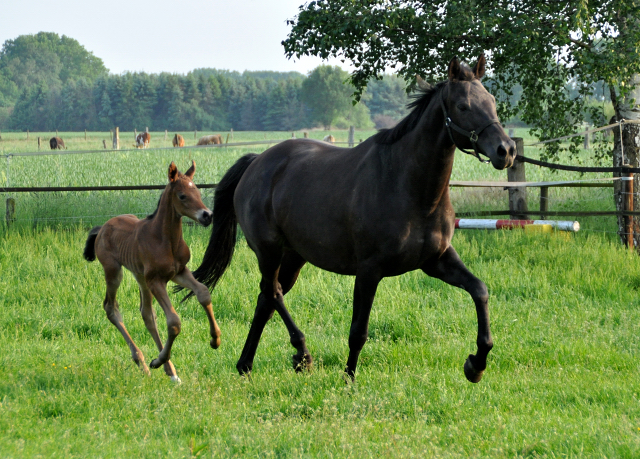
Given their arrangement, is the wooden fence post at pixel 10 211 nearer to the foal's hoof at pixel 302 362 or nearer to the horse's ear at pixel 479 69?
the foal's hoof at pixel 302 362

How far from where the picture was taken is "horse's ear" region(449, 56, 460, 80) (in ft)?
12.3

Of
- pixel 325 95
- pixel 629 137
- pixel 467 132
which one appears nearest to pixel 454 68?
pixel 467 132

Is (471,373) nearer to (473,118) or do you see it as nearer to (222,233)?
(473,118)

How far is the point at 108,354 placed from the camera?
17.3ft

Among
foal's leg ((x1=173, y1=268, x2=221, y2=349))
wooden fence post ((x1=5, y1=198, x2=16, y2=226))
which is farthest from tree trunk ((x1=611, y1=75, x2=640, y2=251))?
wooden fence post ((x1=5, y1=198, x2=16, y2=226))

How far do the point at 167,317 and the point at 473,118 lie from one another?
2454 millimetres

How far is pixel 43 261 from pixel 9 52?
12754cm

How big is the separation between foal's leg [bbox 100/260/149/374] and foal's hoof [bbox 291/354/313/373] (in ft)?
3.88

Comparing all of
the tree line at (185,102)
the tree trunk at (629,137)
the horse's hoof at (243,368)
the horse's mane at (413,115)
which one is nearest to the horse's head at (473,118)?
the horse's mane at (413,115)

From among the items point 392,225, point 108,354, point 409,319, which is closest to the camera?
point 392,225

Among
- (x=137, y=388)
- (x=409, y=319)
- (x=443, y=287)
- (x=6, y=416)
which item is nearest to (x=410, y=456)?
(x=137, y=388)

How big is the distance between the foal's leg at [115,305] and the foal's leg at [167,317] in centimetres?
45

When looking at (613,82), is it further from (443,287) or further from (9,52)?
(9,52)

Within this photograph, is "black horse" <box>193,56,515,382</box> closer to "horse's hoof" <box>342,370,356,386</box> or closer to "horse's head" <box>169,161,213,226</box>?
"horse's hoof" <box>342,370,356,386</box>
